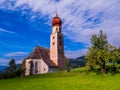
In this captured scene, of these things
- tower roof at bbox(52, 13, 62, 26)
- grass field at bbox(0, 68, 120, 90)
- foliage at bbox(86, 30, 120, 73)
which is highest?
tower roof at bbox(52, 13, 62, 26)

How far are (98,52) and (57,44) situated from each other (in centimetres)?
5151

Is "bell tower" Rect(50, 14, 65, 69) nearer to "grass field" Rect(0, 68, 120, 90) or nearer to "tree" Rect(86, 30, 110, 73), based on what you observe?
"tree" Rect(86, 30, 110, 73)

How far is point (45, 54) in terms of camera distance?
362 ft

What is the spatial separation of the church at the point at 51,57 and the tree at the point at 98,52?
141 ft

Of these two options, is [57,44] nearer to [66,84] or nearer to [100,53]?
[100,53]

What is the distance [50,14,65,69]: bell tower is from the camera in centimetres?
10941

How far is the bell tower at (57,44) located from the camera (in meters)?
109

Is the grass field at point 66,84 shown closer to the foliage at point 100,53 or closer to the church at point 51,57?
the foliage at point 100,53

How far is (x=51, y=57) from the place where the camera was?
110750 mm

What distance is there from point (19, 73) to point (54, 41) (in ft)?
79.6

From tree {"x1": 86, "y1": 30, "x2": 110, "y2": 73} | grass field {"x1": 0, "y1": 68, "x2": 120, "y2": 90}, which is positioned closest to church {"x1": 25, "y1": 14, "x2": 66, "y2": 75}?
tree {"x1": 86, "y1": 30, "x2": 110, "y2": 73}

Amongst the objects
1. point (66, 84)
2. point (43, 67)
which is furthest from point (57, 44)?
point (66, 84)

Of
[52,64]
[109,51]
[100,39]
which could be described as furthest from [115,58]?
[52,64]

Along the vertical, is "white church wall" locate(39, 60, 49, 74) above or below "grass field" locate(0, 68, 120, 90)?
above
